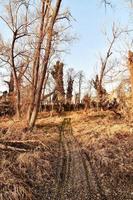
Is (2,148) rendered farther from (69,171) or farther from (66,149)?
(66,149)

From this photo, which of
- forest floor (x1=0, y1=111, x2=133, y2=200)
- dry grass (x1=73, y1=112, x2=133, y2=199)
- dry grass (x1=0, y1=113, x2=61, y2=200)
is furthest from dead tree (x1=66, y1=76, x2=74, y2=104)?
dry grass (x1=0, y1=113, x2=61, y2=200)

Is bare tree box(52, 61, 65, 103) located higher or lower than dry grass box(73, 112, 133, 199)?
higher

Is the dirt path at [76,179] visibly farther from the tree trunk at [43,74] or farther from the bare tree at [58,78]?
the bare tree at [58,78]

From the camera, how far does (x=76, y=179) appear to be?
351 inches

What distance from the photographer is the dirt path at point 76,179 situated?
25.4 feet

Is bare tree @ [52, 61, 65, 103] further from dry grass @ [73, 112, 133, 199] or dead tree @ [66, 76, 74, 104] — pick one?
dry grass @ [73, 112, 133, 199]

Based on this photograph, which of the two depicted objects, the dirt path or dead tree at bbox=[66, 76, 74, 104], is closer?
the dirt path

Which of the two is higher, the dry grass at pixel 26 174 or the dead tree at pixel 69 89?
the dead tree at pixel 69 89

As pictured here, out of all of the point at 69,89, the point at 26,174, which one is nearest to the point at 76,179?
the point at 26,174

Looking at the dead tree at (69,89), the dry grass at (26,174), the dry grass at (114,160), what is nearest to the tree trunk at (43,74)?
the dry grass at (114,160)

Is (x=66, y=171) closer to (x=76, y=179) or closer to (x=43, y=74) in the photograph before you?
(x=76, y=179)

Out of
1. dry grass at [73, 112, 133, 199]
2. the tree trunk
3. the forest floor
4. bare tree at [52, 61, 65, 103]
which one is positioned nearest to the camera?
the forest floor

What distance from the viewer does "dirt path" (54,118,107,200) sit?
25.4 feet

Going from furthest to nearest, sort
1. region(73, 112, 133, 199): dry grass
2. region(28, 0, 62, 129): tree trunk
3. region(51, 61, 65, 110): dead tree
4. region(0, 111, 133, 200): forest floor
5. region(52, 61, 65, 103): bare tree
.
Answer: region(52, 61, 65, 103): bare tree → region(51, 61, 65, 110): dead tree → region(28, 0, 62, 129): tree trunk → region(73, 112, 133, 199): dry grass → region(0, 111, 133, 200): forest floor
